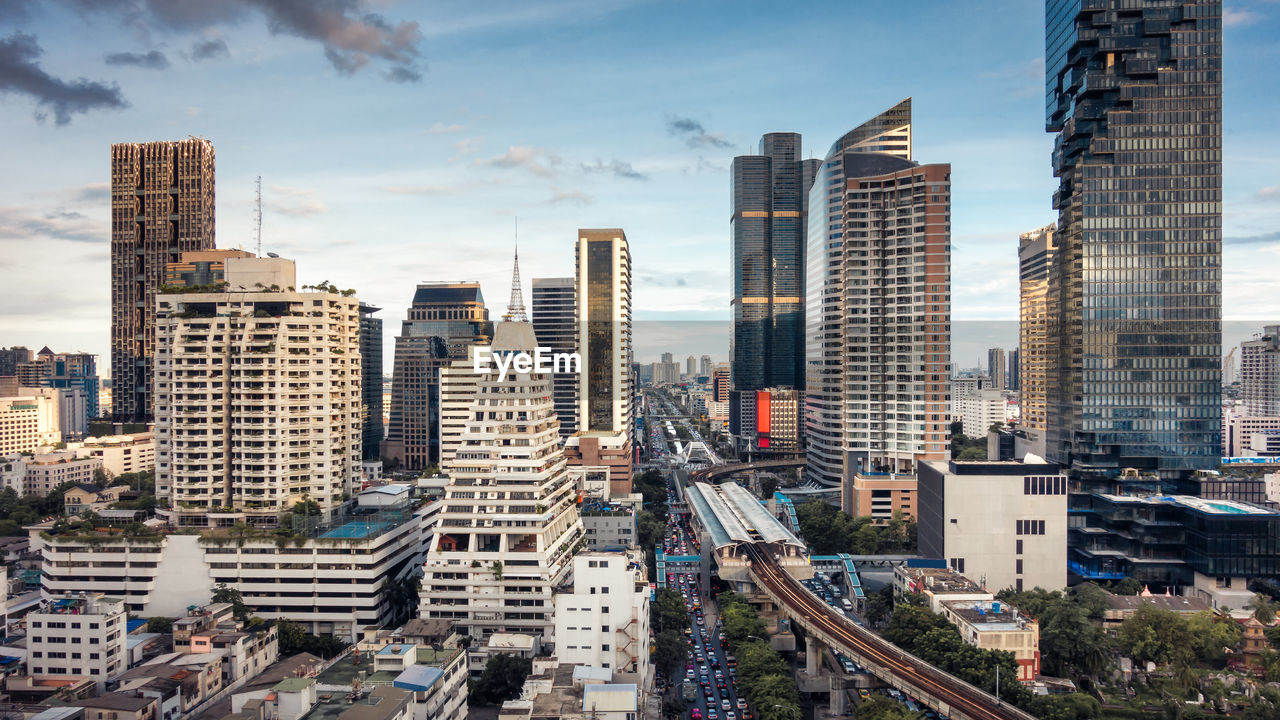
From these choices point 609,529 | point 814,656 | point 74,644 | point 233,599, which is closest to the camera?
point 74,644

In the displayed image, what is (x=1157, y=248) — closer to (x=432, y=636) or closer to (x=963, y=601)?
(x=963, y=601)

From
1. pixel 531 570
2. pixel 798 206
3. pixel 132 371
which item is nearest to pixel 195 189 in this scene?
pixel 132 371

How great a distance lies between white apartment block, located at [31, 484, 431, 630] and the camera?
188 ft

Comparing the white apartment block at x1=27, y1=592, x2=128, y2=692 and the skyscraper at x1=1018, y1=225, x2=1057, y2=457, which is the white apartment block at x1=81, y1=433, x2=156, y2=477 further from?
the skyscraper at x1=1018, y1=225, x2=1057, y2=457

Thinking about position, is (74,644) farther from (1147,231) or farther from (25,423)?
(25,423)

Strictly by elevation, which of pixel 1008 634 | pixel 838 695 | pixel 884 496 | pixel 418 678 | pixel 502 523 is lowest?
pixel 838 695

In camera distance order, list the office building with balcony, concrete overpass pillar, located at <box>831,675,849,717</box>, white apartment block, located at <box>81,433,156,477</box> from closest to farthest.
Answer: concrete overpass pillar, located at <box>831,675,849,717</box> → the office building with balcony → white apartment block, located at <box>81,433,156,477</box>

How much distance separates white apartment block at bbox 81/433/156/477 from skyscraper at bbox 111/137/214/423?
26.2 ft

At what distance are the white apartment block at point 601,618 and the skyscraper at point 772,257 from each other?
135287 millimetres

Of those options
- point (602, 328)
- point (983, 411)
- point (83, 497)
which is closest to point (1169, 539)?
point (602, 328)

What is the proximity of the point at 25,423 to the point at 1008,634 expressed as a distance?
485ft

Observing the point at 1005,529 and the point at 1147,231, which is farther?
the point at 1147,231

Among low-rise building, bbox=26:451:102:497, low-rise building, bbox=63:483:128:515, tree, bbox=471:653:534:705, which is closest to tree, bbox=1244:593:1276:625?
tree, bbox=471:653:534:705

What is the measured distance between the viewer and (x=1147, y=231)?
75625 millimetres
